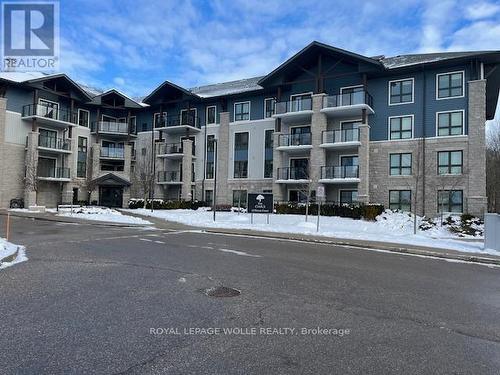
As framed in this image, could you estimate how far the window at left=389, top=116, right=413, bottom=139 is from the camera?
3266 centimetres

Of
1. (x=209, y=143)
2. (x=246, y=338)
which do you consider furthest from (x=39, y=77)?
(x=246, y=338)

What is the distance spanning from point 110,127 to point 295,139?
23754 millimetres

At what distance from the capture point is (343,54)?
33.4 meters

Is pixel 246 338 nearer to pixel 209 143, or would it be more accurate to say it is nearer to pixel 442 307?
pixel 442 307

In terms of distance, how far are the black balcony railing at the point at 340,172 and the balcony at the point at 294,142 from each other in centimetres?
250

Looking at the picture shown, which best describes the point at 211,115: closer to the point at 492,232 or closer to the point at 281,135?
the point at 281,135

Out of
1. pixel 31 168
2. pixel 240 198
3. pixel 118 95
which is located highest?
pixel 118 95

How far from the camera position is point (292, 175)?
35750 mm

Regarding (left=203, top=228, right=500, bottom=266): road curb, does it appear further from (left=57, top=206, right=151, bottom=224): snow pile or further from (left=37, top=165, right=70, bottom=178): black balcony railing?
(left=37, top=165, right=70, bottom=178): black balcony railing

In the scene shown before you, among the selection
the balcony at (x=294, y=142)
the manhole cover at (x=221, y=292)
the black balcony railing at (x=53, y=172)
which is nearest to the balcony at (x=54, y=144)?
the black balcony railing at (x=53, y=172)

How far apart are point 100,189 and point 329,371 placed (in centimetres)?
4685

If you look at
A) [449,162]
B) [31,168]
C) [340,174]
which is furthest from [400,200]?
[31,168]

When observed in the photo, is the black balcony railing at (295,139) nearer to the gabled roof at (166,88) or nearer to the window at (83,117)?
the gabled roof at (166,88)

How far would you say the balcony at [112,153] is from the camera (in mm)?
47263
